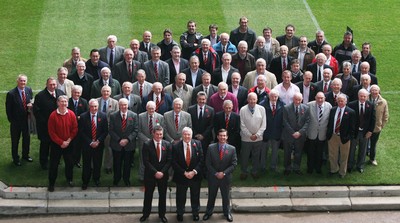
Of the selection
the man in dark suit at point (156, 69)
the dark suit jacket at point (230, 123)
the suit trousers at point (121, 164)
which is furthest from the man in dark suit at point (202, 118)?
the man in dark suit at point (156, 69)

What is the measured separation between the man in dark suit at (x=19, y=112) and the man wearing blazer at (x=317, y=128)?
6.00m

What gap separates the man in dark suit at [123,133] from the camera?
1625 cm

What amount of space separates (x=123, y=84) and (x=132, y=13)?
9488mm

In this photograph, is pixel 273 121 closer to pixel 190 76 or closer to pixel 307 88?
pixel 307 88

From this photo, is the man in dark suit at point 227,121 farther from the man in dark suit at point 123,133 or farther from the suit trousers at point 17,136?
the suit trousers at point 17,136

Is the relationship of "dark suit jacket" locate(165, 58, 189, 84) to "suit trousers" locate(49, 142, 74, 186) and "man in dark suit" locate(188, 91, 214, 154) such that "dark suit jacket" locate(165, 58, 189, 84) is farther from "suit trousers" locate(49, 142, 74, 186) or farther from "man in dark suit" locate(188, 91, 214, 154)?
"suit trousers" locate(49, 142, 74, 186)

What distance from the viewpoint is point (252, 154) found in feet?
56.3

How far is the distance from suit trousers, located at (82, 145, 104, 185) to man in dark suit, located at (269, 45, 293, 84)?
4.71 metres

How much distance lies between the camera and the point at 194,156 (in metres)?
15.5

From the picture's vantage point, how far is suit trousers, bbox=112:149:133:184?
652 inches

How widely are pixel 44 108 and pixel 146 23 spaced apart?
905cm

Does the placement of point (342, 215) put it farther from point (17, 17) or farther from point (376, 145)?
point (17, 17)

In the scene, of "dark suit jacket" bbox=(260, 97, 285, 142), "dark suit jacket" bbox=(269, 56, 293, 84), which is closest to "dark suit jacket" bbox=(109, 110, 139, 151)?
"dark suit jacket" bbox=(260, 97, 285, 142)

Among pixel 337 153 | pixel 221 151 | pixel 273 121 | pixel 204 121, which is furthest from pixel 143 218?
pixel 337 153
